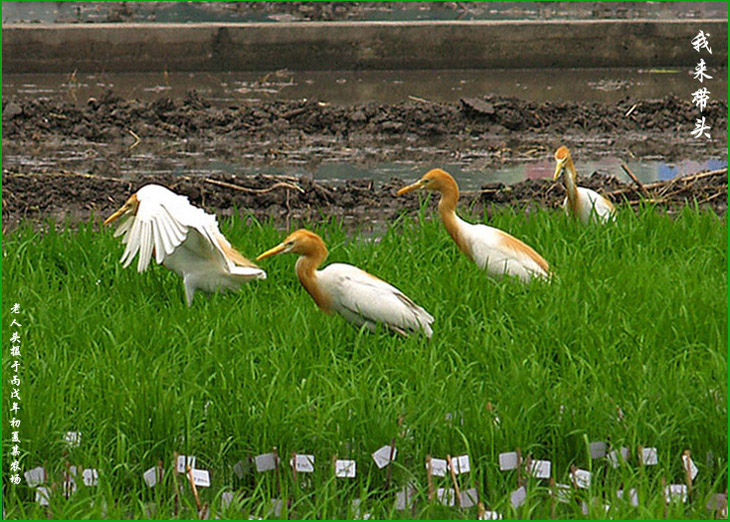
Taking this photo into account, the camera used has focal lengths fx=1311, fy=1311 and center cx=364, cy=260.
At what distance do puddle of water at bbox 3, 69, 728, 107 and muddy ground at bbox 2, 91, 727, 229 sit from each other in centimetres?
70

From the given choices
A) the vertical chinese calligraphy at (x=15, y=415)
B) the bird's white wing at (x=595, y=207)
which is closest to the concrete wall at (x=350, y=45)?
the bird's white wing at (x=595, y=207)

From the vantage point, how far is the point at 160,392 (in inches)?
150

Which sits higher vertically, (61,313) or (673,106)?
(673,106)

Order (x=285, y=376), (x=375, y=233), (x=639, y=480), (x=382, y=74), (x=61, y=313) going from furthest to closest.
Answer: (x=382, y=74) → (x=375, y=233) → (x=61, y=313) → (x=285, y=376) → (x=639, y=480)

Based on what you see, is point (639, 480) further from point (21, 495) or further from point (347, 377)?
point (21, 495)

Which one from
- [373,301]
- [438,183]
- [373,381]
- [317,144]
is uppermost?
[317,144]

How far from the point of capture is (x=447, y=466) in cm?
355

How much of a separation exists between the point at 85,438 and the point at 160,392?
0.25 m

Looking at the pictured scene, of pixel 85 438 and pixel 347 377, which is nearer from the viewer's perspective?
pixel 85 438

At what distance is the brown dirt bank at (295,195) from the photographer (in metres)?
6.84

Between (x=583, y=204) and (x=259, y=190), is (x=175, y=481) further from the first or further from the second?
(x=259, y=190)

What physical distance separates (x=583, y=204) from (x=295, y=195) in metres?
1.85

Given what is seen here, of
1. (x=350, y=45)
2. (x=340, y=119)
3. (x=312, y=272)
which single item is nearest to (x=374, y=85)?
(x=350, y=45)

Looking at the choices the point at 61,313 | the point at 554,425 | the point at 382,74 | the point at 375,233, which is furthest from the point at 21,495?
the point at 382,74
